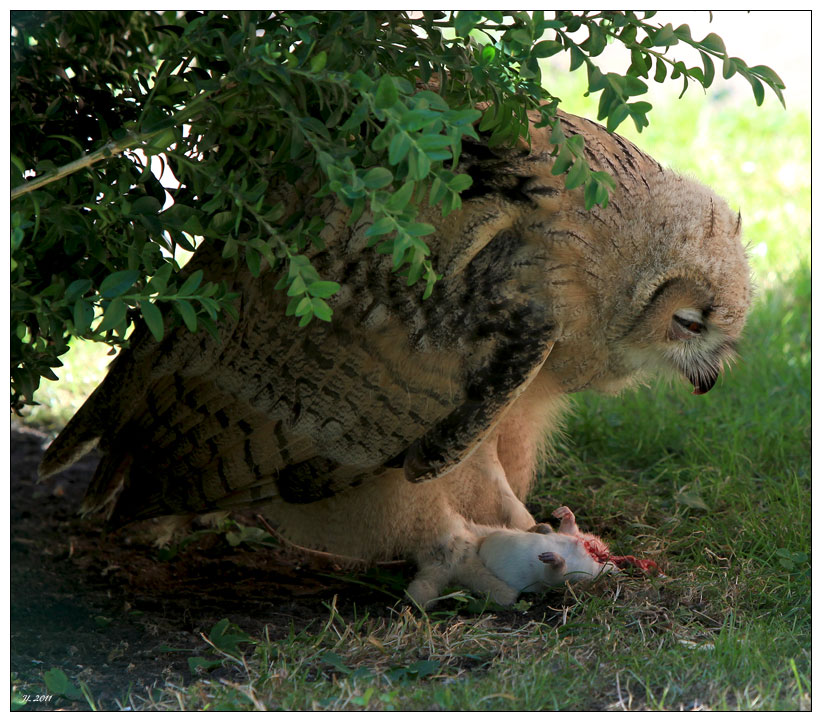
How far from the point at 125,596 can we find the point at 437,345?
58.6 inches

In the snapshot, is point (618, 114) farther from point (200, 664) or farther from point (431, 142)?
point (200, 664)

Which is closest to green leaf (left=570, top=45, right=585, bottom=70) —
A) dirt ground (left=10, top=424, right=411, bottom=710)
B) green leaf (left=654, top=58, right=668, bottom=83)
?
green leaf (left=654, top=58, right=668, bottom=83)

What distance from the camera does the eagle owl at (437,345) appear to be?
2.96 meters

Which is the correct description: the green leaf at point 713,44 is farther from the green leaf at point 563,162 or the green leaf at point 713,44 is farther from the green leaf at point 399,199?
the green leaf at point 399,199

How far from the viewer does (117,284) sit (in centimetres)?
247

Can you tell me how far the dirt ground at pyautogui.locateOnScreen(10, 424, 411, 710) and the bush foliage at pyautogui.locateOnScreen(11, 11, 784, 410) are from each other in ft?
2.73

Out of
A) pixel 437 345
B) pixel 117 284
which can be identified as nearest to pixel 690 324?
pixel 437 345

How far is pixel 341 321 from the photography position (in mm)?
3021

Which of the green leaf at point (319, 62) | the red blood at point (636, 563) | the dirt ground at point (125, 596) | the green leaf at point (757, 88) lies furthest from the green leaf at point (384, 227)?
the red blood at point (636, 563)

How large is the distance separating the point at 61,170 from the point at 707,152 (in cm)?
567

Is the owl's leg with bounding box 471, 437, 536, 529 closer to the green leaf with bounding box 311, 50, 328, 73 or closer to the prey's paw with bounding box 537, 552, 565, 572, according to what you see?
the prey's paw with bounding box 537, 552, 565, 572

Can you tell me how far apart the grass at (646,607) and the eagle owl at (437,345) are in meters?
0.40

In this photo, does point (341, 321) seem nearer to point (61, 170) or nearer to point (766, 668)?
point (61, 170)

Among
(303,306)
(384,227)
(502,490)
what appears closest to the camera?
(384,227)
